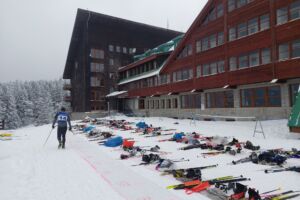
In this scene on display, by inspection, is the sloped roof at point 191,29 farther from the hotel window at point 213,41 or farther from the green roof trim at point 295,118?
the green roof trim at point 295,118

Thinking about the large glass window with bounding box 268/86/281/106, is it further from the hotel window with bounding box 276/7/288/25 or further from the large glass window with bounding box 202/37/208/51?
the large glass window with bounding box 202/37/208/51

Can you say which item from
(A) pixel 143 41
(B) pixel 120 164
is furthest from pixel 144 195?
(A) pixel 143 41

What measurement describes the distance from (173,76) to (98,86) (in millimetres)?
22181

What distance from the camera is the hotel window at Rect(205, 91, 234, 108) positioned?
24428 millimetres

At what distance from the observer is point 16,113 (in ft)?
249

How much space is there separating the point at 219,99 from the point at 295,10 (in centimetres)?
1066

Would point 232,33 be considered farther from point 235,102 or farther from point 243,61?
point 235,102

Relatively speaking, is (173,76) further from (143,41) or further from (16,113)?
(16,113)

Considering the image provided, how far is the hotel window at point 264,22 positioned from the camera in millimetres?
20109

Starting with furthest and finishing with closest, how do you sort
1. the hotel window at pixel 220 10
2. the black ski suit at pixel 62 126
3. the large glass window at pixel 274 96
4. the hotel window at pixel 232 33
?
the hotel window at pixel 220 10, the hotel window at pixel 232 33, the large glass window at pixel 274 96, the black ski suit at pixel 62 126

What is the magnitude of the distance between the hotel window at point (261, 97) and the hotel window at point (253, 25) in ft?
16.9

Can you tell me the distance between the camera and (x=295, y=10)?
18.0m

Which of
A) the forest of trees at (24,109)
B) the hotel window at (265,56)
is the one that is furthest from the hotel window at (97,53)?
the forest of trees at (24,109)

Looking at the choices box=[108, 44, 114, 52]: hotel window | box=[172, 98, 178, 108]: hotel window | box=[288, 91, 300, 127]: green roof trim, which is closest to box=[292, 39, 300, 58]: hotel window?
box=[288, 91, 300, 127]: green roof trim
